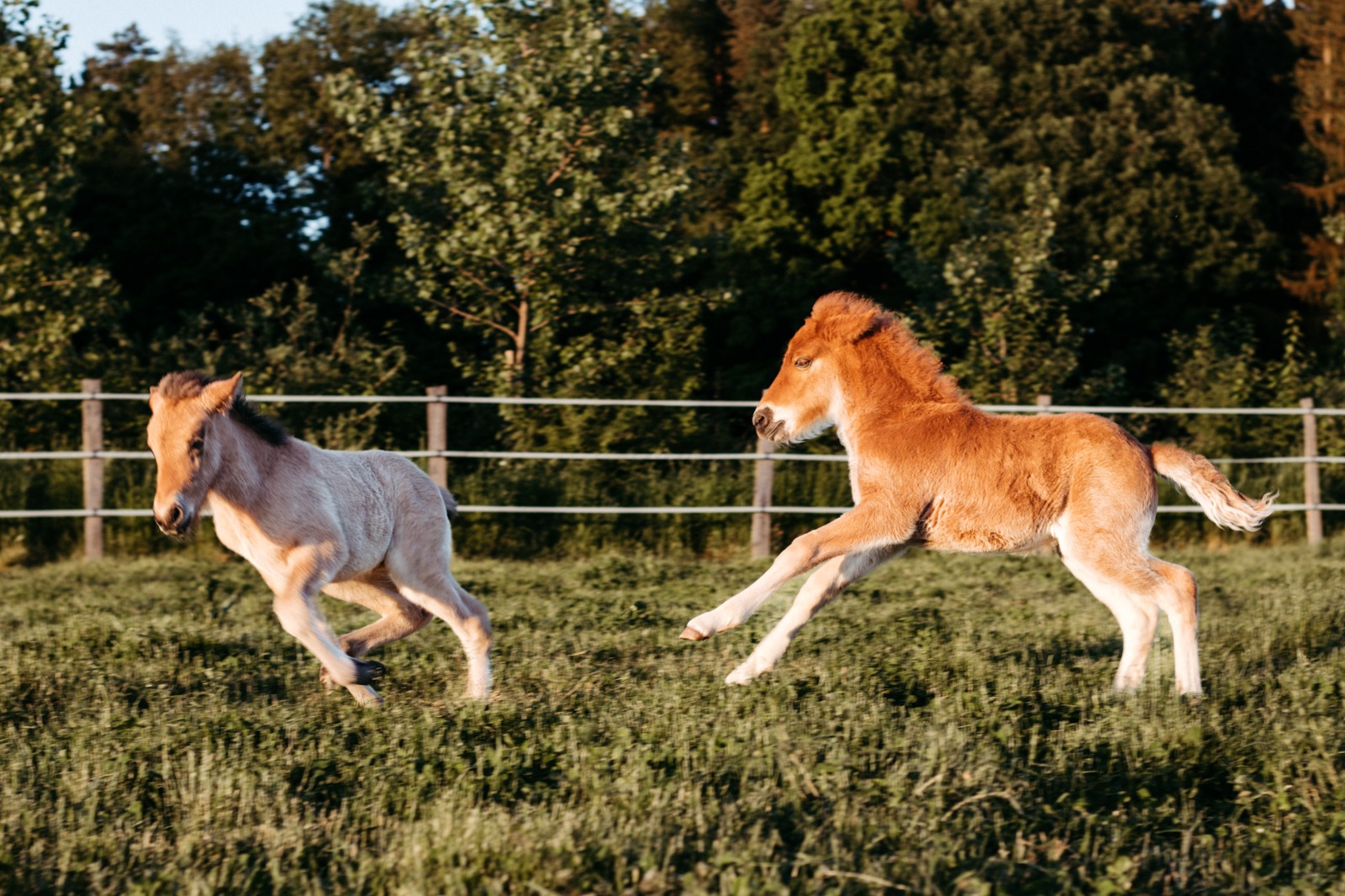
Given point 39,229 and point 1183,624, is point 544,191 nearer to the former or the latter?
point 39,229

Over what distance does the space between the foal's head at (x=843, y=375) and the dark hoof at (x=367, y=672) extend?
7.23ft

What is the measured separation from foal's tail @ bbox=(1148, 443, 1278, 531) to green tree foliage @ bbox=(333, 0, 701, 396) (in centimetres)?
1101

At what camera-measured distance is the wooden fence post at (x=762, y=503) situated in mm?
12641

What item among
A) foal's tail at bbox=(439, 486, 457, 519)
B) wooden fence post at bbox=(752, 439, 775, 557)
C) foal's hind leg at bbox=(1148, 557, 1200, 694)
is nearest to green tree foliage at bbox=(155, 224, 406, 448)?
wooden fence post at bbox=(752, 439, 775, 557)

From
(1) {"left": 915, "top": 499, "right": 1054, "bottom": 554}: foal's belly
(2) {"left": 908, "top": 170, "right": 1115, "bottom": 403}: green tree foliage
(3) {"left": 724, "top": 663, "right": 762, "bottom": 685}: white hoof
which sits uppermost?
(2) {"left": 908, "top": 170, "right": 1115, "bottom": 403}: green tree foliage

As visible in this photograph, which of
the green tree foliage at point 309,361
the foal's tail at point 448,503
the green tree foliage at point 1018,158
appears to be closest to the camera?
the foal's tail at point 448,503

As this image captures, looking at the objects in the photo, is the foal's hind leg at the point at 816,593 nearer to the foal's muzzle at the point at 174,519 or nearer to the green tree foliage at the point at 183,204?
the foal's muzzle at the point at 174,519

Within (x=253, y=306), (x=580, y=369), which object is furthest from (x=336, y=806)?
(x=253, y=306)

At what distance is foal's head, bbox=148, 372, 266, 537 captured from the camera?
5.11 m

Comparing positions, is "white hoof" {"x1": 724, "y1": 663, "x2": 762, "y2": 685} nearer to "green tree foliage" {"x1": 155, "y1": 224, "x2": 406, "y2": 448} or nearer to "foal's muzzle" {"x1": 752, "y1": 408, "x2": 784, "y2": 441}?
"foal's muzzle" {"x1": 752, "y1": 408, "x2": 784, "y2": 441}

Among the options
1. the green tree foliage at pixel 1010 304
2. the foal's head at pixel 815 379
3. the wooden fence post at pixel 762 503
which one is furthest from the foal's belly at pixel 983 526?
the green tree foliage at pixel 1010 304

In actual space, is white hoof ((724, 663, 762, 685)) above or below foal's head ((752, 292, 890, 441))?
below

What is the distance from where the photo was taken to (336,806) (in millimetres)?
4316

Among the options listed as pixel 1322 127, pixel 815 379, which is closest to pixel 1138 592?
pixel 815 379
